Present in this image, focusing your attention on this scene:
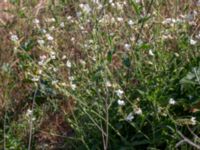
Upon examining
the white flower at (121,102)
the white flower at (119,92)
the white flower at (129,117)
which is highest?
the white flower at (119,92)

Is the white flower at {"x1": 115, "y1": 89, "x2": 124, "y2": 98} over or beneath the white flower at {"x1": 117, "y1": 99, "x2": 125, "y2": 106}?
over

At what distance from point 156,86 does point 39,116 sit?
844 millimetres

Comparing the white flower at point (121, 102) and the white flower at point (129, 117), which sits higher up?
the white flower at point (121, 102)

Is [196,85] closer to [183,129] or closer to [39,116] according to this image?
[183,129]

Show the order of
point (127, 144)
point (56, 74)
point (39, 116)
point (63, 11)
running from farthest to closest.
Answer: point (63, 11), point (39, 116), point (56, 74), point (127, 144)

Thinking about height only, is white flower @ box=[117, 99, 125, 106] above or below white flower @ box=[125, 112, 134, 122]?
above

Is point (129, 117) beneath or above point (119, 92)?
beneath

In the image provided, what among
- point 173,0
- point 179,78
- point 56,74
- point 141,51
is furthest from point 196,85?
point 173,0

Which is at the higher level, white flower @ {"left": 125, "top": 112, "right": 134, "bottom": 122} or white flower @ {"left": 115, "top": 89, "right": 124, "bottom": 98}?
white flower @ {"left": 115, "top": 89, "right": 124, "bottom": 98}

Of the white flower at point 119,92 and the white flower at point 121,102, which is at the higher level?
the white flower at point 119,92

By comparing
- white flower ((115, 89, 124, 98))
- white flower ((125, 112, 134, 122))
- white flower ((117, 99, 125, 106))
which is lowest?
white flower ((125, 112, 134, 122))

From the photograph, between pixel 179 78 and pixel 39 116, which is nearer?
pixel 179 78

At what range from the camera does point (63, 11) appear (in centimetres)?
353

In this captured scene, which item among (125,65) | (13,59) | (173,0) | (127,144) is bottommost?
(127,144)
